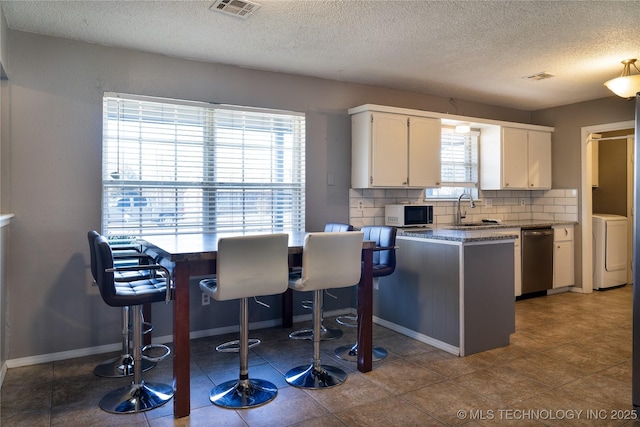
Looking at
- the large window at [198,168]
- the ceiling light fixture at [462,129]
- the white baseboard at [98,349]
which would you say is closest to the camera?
the white baseboard at [98,349]

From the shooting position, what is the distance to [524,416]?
7.70 feet

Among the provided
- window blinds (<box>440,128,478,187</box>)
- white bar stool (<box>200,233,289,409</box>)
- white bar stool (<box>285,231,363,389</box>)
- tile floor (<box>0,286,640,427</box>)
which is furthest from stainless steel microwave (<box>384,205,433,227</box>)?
white bar stool (<box>200,233,289,409</box>)

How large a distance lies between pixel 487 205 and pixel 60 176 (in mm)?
4702

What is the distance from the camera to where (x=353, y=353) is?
3264mm

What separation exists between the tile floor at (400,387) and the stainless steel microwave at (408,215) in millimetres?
1175

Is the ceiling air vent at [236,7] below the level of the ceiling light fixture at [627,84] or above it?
above

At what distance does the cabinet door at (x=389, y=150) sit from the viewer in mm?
4316

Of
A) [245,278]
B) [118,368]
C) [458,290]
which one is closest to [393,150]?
[458,290]

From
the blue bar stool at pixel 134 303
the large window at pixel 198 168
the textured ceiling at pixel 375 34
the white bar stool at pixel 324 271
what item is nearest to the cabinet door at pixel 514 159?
the textured ceiling at pixel 375 34

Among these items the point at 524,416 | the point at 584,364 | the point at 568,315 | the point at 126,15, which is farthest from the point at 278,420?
the point at 568,315

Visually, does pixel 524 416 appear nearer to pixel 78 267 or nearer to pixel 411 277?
pixel 411 277

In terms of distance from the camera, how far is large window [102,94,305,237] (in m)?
3.48

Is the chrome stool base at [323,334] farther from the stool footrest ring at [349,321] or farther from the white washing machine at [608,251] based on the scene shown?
the white washing machine at [608,251]

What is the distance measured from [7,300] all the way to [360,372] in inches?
97.7
